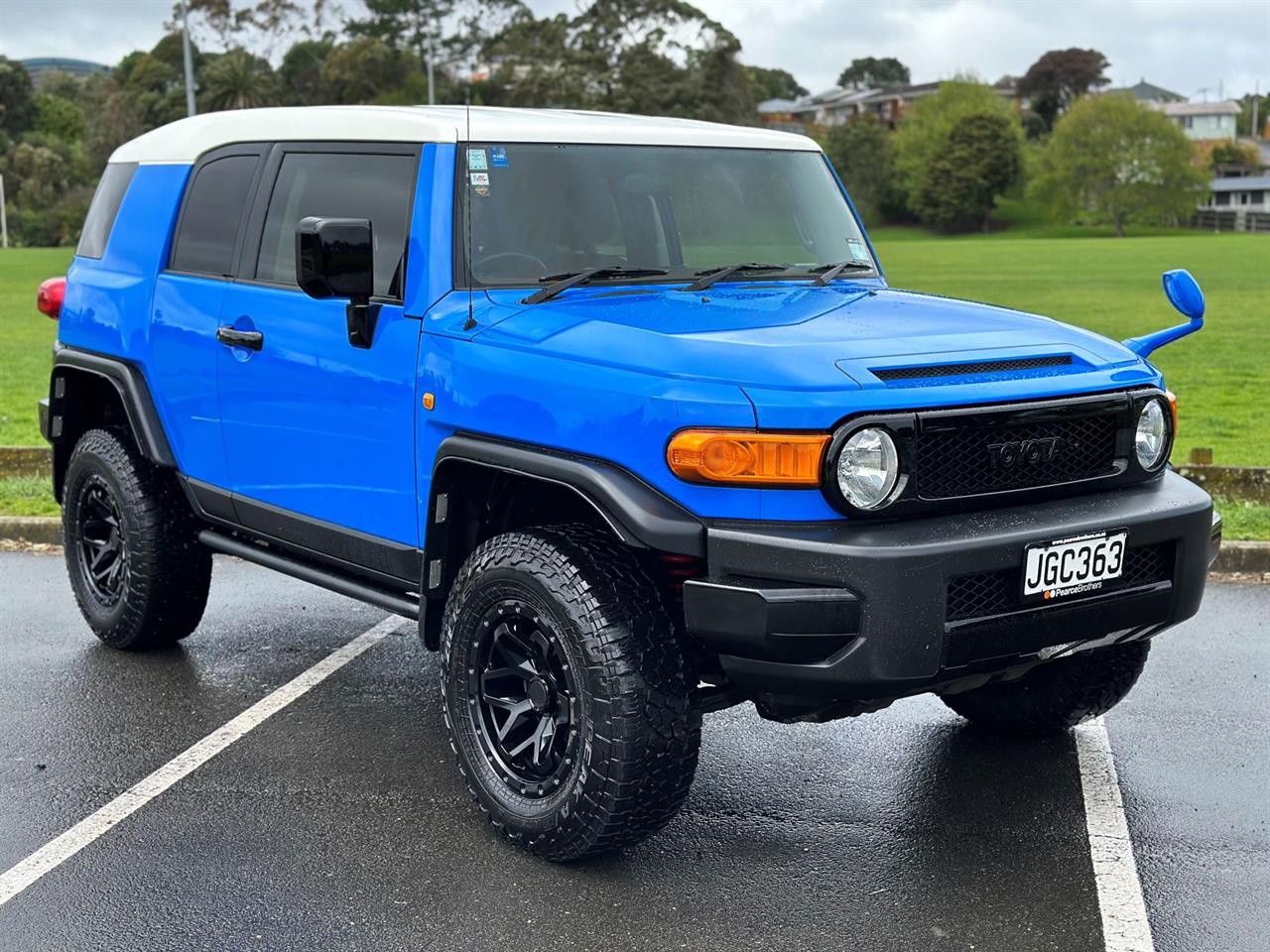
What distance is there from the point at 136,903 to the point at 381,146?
241 centimetres

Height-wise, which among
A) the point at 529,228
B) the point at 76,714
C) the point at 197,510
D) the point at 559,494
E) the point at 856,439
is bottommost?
the point at 76,714

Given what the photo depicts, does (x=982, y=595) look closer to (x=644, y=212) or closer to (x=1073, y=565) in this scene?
(x=1073, y=565)

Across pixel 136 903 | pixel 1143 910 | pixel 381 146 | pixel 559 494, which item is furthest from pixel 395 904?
pixel 381 146

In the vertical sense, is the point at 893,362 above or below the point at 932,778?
above

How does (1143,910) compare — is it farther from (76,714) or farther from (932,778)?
(76,714)

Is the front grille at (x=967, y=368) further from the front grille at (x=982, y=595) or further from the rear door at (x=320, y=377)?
the rear door at (x=320, y=377)

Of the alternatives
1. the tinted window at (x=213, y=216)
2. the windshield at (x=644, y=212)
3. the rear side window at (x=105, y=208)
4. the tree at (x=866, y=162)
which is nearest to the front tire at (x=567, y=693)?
the windshield at (x=644, y=212)

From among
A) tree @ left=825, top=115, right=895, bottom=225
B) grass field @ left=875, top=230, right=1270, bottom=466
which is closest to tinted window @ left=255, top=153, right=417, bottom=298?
grass field @ left=875, top=230, right=1270, bottom=466

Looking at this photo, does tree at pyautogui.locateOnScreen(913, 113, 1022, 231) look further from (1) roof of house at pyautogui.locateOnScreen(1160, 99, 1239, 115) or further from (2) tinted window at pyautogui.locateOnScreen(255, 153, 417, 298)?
(2) tinted window at pyautogui.locateOnScreen(255, 153, 417, 298)

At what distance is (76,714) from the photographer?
5.43 meters

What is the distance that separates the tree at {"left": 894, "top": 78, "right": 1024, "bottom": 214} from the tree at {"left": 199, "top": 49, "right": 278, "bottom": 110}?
153 feet

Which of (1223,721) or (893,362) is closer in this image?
(893,362)

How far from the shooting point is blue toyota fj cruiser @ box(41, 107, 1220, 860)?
11.9ft

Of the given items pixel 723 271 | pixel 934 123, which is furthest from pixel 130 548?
pixel 934 123
